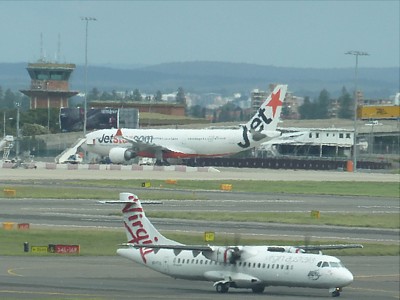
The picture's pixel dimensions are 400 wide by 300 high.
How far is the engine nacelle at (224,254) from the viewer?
6400cm

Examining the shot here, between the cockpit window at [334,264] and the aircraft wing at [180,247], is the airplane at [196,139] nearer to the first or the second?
the aircraft wing at [180,247]

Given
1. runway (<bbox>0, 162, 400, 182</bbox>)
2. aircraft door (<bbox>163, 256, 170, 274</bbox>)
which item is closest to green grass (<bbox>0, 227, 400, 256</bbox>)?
aircraft door (<bbox>163, 256, 170, 274</bbox>)

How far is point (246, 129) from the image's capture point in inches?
6673

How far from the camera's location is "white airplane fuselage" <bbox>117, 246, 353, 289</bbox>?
61.7 meters

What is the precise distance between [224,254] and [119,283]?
219 inches

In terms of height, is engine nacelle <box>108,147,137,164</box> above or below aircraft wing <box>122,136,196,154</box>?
below

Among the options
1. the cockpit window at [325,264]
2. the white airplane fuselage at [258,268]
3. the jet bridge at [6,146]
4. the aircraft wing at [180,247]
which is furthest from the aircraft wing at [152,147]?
the cockpit window at [325,264]

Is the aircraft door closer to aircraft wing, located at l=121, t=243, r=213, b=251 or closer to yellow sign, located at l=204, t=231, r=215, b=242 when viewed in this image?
aircraft wing, located at l=121, t=243, r=213, b=251

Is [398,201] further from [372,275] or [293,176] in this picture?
[372,275]

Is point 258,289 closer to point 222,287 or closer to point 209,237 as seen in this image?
point 222,287

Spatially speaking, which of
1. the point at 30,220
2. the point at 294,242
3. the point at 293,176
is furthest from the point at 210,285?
the point at 293,176

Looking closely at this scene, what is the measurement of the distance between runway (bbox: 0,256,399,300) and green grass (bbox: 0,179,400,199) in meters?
44.3

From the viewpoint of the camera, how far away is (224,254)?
210 feet

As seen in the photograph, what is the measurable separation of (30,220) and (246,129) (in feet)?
250
